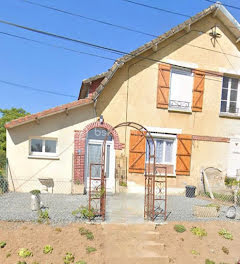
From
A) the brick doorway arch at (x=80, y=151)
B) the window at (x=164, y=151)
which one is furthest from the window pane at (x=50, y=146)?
the window at (x=164, y=151)

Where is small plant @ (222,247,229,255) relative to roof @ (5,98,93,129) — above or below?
below

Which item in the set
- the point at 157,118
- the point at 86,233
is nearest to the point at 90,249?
the point at 86,233

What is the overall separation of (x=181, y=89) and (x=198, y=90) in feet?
2.57

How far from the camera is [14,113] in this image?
2502 cm

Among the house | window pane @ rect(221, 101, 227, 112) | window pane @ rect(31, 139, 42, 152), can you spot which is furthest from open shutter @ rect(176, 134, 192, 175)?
window pane @ rect(31, 139, 42, 152)

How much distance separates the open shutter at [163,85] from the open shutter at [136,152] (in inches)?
67.9

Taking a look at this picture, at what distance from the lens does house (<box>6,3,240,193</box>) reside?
25.2 feet

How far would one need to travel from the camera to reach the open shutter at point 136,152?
8.28 meters

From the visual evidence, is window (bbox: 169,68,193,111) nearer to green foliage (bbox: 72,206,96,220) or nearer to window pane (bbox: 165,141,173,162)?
window pane (bbox: 165,141,173,162)

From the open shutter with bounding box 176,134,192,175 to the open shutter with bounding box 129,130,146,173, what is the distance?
1.69m

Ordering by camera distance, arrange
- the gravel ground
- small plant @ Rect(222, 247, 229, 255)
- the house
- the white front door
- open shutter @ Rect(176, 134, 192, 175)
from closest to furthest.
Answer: small plant @ Rect(222, 247, 229, 255) < the gravel ground < the house < the white front door < open shutter @ Rect(176, 134, 192, 175)

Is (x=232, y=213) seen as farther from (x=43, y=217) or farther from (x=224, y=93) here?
(x=224, y=93)

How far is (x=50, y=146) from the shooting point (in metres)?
7.91

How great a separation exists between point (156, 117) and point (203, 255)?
215 inches
